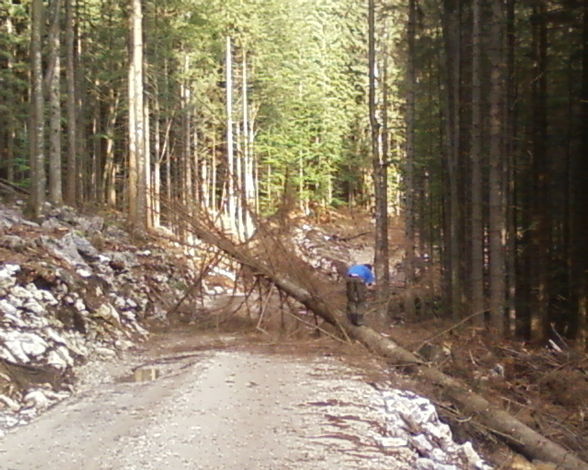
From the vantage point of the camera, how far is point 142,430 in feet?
21.5

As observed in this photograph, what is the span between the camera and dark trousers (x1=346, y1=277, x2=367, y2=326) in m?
10.8

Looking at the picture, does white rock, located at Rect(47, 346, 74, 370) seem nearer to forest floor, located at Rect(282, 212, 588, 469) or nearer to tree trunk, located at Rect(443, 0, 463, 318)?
forest floor, located at Rect(282, 212, 588, 469)

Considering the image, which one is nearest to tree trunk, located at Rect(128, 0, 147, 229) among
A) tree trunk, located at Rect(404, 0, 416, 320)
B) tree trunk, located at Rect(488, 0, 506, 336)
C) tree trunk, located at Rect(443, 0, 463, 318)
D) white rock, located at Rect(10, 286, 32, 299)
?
tree trunk, located at Rect(404, 0, 416, 320)

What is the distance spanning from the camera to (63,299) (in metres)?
11.0

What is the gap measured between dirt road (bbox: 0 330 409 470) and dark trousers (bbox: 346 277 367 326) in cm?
166

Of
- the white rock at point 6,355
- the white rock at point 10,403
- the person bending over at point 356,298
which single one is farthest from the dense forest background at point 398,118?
the white rock at point 10,403

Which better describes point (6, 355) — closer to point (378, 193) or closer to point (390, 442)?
point (390, 442)

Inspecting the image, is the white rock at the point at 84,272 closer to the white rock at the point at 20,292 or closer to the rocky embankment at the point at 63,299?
the rocky embankment at the point at 63,299

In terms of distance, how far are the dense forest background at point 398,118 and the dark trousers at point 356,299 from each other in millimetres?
2820

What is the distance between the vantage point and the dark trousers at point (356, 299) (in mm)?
10828

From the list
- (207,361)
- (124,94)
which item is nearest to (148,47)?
(124,94)

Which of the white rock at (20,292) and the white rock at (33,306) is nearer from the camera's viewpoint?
the white rock at (33,306)

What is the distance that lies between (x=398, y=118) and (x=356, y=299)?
16.9 meters

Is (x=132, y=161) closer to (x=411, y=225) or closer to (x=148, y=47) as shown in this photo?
(x=411, y=225)
